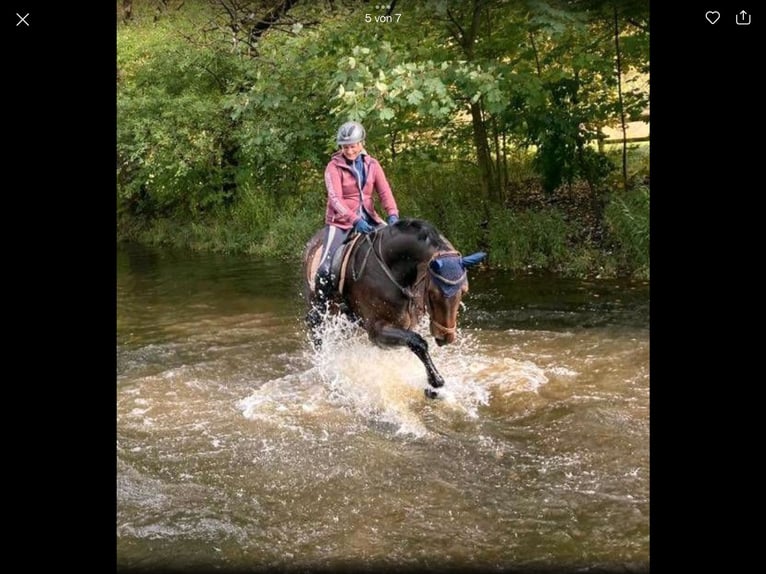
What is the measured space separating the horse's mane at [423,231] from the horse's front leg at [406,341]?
2.88 ft

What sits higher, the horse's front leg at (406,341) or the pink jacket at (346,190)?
the pink jacket at (346,190)

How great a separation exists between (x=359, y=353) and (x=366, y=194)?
1.62 metres

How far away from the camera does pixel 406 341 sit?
22.2 ft

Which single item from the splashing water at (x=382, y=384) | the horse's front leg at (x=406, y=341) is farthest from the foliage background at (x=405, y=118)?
the horse's front leg at (x=406, y=341)

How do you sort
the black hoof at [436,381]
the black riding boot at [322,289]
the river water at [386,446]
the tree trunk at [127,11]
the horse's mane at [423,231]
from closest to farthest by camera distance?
the river water at [386,446]
the horse's mane at [423,231]
the black hoof at [436,381]
the black riding boot at [322,289]
the tree trunk at [127,11]

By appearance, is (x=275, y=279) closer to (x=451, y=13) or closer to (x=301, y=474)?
(x=451, y=13)

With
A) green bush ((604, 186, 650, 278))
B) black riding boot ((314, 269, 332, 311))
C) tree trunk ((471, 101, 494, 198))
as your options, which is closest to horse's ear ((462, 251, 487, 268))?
black riding boot ((314, 269, 332, 311))

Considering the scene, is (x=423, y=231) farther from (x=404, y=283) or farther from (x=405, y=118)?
(x=405, y=118)

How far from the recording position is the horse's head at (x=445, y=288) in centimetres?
602

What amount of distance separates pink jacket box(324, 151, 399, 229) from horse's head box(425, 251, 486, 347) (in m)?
1.48

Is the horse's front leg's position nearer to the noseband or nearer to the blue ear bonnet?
the noseband

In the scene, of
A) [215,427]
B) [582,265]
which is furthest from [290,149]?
[215,427]

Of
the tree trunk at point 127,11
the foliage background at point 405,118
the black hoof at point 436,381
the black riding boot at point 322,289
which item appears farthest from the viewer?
the tree trunk at point 127,11

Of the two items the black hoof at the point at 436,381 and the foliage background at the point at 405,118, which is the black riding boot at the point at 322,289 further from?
the foliage background at the point at 405,118
